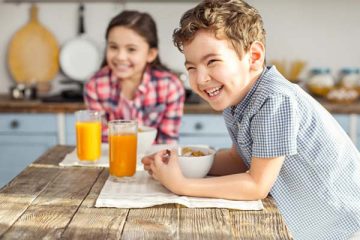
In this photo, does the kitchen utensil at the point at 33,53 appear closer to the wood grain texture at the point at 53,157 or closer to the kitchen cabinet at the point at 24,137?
the kitchen cabinet at the point at 24,137

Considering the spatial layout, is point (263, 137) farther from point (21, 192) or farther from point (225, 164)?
point (21, 192)

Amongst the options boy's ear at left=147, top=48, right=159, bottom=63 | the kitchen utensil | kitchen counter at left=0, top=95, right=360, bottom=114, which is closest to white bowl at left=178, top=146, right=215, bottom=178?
boy's ear at left=147, top=48, right=159, bottom=63

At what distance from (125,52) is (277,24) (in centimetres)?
175

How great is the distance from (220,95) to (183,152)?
23 centimetres

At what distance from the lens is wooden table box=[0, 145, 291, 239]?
1.20m

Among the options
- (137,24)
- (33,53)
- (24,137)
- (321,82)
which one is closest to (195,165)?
(137,24)

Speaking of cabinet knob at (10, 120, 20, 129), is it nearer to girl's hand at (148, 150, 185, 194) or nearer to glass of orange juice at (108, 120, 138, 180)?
glass of orange juice at (108, 120, 138, 180)

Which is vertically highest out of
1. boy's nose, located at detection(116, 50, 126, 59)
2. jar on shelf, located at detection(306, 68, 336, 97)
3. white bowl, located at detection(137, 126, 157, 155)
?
boy's nose, located at detection(116, 50, 126, 59)

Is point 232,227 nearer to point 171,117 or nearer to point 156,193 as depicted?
point 156,193

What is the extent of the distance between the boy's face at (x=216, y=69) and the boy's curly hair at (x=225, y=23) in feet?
0.05

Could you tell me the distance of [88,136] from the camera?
72.0 inches

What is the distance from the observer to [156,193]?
1460 mm

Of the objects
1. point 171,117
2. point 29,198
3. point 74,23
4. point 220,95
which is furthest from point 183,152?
point 74,23

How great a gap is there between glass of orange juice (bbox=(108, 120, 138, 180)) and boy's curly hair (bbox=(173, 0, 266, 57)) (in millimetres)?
283
